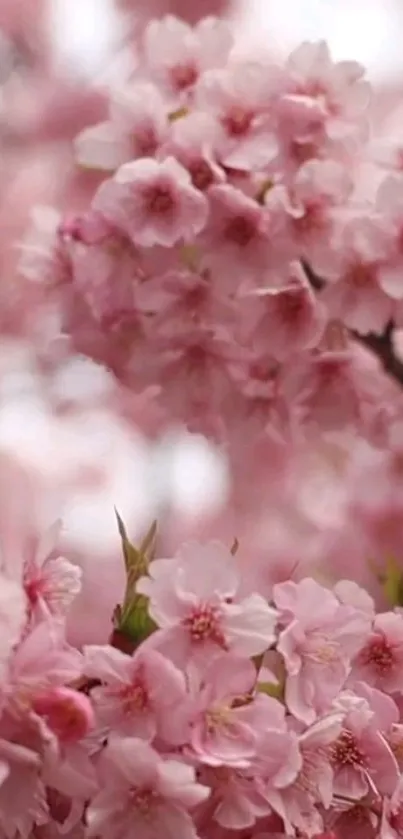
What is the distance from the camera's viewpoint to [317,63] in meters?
0.74

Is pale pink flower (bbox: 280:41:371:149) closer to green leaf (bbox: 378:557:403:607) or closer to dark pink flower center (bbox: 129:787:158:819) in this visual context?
green leaf (bbox: 378:557:403:607)

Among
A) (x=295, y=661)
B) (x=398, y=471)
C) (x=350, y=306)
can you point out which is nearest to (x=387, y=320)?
(x=350, y=306)

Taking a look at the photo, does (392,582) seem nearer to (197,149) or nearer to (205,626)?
(205,626)

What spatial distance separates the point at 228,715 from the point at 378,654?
0.44 ft

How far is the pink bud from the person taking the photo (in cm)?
57

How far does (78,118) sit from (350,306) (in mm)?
286

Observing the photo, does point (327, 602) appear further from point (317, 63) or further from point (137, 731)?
point (317, 63)

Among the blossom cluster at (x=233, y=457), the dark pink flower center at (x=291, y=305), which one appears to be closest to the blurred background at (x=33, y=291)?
the blossom cluster at (x=233, y=457)

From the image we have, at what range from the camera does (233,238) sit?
0.72 m

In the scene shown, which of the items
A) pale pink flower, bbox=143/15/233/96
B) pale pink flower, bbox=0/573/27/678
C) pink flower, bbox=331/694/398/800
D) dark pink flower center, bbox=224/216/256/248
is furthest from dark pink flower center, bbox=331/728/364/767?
pale pink flower, bbox=143/15/233/96

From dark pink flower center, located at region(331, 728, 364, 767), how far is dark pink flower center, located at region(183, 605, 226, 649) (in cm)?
10

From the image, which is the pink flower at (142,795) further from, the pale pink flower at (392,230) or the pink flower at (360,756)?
the pale pink flower at (392,230)

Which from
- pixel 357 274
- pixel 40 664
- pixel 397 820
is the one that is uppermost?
pixel 357 274

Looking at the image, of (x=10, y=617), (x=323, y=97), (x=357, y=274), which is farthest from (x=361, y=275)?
(x=10, y=617)
